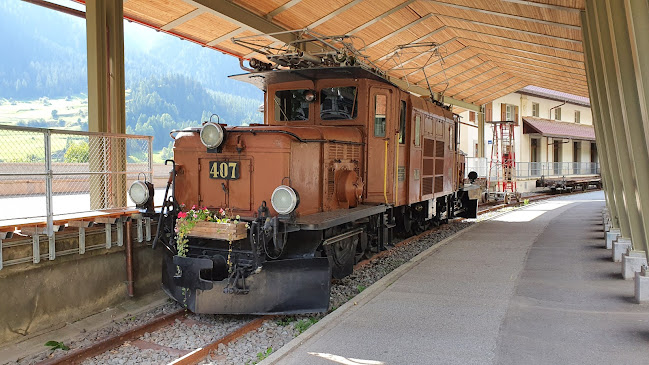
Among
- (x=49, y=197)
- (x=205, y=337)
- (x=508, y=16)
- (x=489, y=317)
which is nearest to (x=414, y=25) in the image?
(x=508, y=16)

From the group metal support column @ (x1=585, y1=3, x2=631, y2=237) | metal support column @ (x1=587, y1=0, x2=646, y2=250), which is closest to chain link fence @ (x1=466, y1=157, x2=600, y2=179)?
metal support column @ (x1=585, y1=3, x2=631, y2=237)

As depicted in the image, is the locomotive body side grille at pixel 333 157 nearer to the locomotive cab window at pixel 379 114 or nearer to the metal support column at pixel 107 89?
the locomotive cab window at pixel 379 114

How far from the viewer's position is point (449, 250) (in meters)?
9.30

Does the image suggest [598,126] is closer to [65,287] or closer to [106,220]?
[106,220]

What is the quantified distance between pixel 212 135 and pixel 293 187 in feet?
3.72

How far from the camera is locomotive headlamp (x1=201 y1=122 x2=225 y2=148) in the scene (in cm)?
563

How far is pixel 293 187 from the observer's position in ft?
19.1

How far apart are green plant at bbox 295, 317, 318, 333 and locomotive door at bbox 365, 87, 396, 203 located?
234 cm

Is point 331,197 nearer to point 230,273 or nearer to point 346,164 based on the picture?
point 346,164

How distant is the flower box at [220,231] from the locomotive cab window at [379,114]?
2.79 m

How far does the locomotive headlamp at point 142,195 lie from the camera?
6.05 metres

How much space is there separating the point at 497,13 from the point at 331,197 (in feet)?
24.1

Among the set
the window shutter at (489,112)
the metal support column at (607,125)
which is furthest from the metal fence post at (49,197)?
the window shutter at (489,112)

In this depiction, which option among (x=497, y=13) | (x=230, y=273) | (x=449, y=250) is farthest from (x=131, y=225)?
(x=497, y=13)
